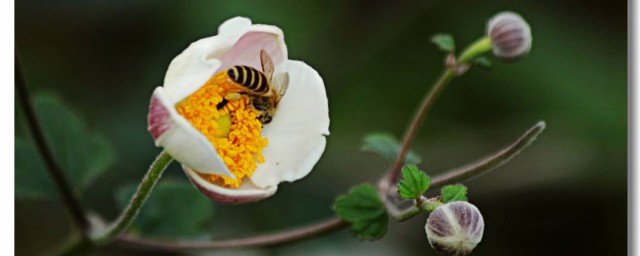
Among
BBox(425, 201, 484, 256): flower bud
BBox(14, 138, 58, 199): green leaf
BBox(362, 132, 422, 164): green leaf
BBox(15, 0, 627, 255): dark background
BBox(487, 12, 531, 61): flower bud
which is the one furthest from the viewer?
BBox(15, 0, 627, 255): dark background

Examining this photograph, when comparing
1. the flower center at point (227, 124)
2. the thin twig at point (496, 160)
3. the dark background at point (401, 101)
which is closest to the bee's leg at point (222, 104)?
the flower center at point (227, 124)

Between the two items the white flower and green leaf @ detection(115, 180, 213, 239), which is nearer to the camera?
the white flower

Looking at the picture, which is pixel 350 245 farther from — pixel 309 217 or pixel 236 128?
pixel 236 128

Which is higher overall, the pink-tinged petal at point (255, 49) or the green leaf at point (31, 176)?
the pink-tinged petal at point (255, 49)

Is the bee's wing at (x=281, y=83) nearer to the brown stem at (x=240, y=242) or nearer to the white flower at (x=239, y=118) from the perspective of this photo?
the white flower at (x=239, y=118)

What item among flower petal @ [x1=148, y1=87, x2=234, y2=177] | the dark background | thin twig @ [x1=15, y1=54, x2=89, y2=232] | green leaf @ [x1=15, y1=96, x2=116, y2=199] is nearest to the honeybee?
flower petal @ [x1=148, y1=87, x2=234, y2=177]

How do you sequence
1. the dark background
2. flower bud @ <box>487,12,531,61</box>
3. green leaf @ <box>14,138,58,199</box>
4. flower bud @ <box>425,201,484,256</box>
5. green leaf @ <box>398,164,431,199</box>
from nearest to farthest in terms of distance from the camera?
flower bud @ <box>425,201,484,256</box>, green leaf @ <box>398,164,431,199</box>, flower bud @ <box>487,12,531,61</box>, green leaf @ <box>14,138,58,199</box>, the dark background

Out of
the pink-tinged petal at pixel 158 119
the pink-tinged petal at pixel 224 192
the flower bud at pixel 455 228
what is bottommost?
the flower bud at pixel 455 228

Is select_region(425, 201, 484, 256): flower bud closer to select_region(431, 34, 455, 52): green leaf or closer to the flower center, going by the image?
the flower center
